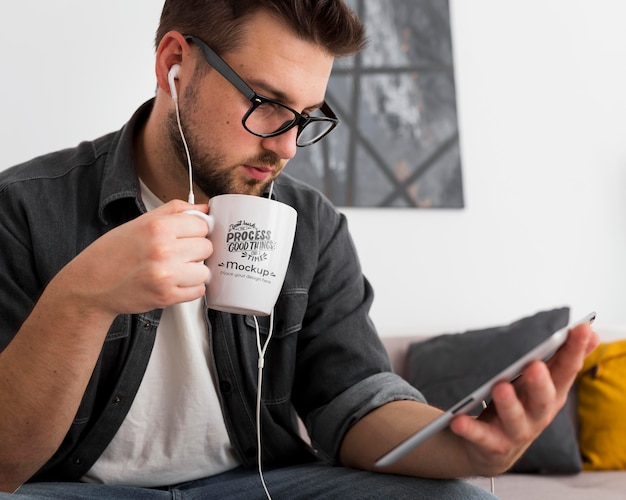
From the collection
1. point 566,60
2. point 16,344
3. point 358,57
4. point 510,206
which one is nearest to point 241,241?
point 16,344

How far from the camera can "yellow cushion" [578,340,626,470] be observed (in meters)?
2.13

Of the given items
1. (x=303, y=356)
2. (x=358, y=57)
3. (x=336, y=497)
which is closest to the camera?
(x=336, y=497)

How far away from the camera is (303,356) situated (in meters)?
1.48

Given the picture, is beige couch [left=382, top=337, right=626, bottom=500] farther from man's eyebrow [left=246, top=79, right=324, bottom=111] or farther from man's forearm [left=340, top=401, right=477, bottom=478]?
man's eyebrow [left=246, top=79, right=324, bottom=111]

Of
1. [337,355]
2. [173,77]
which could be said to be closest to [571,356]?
[337,355]

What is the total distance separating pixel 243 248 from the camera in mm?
1030

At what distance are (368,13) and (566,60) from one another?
808mm

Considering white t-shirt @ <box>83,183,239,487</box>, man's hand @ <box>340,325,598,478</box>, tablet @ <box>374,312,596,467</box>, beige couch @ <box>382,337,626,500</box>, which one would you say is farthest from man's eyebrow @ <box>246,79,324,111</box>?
beige couch @ <box>382,337,626,500</box>

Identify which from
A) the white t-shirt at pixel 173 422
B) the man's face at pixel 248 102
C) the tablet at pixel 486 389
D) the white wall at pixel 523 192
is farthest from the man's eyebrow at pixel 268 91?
the white wall at pixel 523 192

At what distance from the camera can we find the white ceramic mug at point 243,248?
1028 millimetres

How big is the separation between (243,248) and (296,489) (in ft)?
1.32

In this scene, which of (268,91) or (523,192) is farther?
(523,192)

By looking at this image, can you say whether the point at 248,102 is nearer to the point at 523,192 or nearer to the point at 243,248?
the point at 243,248

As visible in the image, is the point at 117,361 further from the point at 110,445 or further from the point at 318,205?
the point at 318,205
